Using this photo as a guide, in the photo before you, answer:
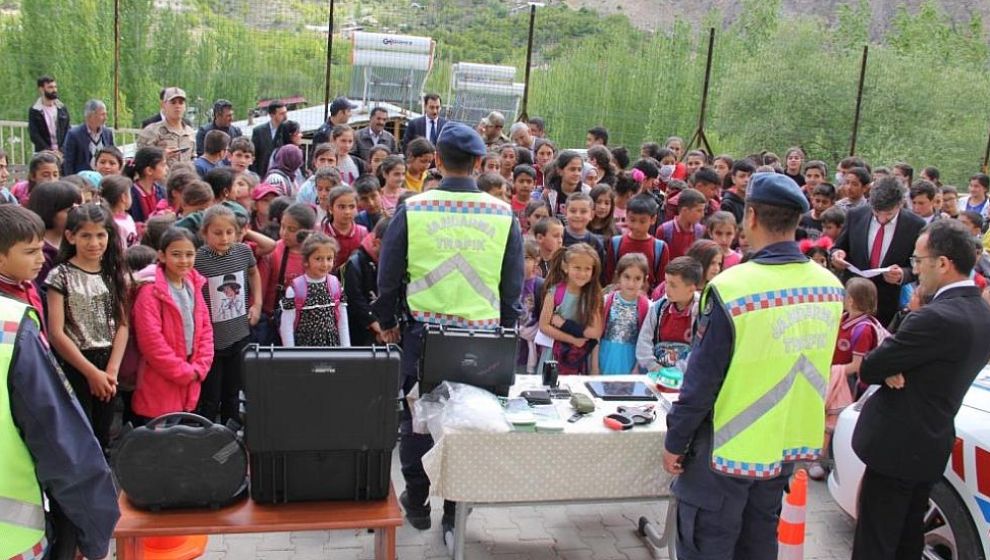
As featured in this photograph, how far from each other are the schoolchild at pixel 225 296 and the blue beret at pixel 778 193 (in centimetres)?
308

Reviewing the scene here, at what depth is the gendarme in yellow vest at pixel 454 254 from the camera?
165 inches

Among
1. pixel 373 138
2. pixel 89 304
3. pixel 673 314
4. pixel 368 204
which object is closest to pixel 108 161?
pixel 368 204

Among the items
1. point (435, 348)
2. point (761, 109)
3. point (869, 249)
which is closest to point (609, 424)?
point (435, 348)

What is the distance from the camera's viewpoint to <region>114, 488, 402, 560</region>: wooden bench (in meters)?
3.20

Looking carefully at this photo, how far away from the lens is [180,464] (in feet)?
10.6

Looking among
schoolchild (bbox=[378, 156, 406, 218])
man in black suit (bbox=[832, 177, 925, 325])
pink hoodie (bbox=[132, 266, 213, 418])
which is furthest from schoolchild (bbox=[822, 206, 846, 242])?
pink hoodie (bbox=[132, 266, 213, 418])

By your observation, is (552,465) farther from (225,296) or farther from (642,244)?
(642,244)

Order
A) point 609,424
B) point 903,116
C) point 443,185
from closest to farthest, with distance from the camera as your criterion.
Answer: point 609,424 < point 443,185 < point 903,116

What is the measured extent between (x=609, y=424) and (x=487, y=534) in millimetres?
1065

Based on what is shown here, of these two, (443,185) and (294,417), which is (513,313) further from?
(294,417)

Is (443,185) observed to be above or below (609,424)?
above

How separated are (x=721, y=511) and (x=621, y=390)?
Result: 42.0 inches

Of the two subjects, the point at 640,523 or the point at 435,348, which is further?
the point at 640,523

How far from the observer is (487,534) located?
4.48 metres
